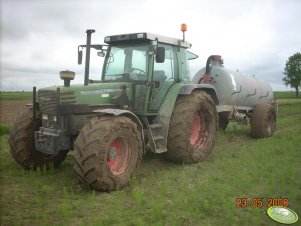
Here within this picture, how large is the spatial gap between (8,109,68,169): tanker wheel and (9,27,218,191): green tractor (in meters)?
0.02

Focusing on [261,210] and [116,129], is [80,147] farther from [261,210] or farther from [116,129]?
[261,210]

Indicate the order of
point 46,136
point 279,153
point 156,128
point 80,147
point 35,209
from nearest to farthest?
point 35,209 < point 80,147 < point 46,136 < point 156,128 < point 279,153

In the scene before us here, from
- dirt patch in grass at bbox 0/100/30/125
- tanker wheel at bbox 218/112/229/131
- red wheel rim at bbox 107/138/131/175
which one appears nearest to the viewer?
red wheel rim at bbox 107/138/131/175

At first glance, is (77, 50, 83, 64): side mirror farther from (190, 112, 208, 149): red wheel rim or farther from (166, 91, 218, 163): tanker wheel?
(190, 112, 208, 149): red wheel rim

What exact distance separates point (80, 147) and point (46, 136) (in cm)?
119

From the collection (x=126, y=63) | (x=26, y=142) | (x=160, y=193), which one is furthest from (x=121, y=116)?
(x=26, y=142)

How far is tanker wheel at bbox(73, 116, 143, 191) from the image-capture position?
511 centimetres

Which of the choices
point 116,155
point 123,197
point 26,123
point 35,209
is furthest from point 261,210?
point 26,123

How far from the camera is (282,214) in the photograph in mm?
4828

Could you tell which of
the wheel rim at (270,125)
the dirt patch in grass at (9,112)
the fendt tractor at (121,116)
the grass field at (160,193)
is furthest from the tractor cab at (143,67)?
the wheel rim at (270,125)

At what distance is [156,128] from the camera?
695 cm

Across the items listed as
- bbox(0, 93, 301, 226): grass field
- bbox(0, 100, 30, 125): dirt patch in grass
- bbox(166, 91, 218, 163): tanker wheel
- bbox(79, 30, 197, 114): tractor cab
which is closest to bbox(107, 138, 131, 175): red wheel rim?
bbox(0, 93, 301, 226): grass field

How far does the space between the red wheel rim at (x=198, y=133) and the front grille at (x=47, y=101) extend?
329 cm

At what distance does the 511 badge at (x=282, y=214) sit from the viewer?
466 cm
